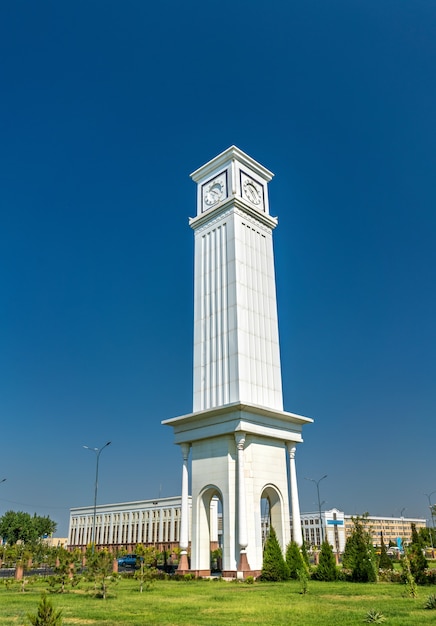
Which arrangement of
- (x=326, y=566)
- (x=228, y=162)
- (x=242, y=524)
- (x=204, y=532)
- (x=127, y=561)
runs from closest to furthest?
1. (x=326, y=566)
2. (x=242, y=524)
3. (x=204, y=532)
4. (x=228, y=162)
5. (x=127, y=561)

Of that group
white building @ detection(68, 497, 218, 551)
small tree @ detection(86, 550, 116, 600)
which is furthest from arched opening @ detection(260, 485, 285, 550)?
white building @ detection(68, 497, 218, 551)

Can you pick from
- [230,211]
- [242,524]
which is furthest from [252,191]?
[242,524]

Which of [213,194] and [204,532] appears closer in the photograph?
[204,532]

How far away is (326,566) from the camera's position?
96.7ft

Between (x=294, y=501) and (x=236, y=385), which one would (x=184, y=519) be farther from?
(x=236, y=385)

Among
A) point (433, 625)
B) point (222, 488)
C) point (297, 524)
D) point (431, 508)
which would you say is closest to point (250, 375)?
point (222, 488)

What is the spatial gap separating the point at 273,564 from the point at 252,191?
26617 millimetres

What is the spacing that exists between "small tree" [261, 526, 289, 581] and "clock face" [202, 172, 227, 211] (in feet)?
80.7

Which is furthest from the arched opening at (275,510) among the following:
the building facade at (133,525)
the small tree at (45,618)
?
the building facade at (133,525)

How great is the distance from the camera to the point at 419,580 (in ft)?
88.7

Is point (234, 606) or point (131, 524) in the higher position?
point (131, 524)

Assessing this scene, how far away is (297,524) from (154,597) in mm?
14059

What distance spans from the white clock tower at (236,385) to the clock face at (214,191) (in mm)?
91

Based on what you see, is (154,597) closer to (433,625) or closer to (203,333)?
→ (433,625)
